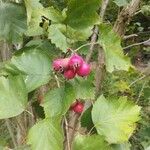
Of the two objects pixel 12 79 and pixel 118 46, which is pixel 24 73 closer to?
pixel 12 79

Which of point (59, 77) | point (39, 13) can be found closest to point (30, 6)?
point (39, 13)

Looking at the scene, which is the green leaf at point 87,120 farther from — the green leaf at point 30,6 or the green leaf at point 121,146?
the green leaf at point 30,6

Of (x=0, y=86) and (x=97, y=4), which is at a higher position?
(x=97, y=4)

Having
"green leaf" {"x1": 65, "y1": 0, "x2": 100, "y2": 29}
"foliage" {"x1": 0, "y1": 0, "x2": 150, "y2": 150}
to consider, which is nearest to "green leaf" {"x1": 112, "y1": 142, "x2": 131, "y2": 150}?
"foliage" {"x1": 0, "y1": 0, "x2": 150, "y2": 150}

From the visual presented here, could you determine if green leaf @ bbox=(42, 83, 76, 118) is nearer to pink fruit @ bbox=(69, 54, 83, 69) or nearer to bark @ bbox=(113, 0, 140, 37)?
pink fruit @ bbox=(69, 54, 83, 69)

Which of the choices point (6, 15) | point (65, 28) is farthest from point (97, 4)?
point (6, 15)

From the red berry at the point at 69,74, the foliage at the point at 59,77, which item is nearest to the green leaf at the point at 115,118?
the foliage at the point at 59,77
